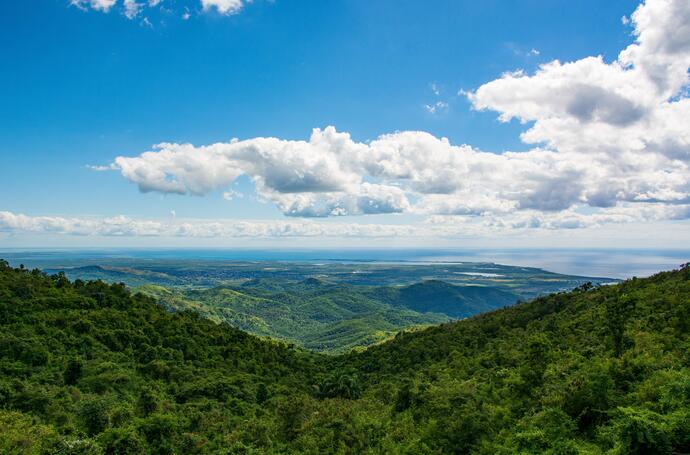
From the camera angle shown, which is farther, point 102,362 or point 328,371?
point 328,371

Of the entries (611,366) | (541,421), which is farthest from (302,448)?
(611,366)

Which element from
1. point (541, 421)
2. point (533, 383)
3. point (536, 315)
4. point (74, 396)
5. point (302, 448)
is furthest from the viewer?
point (536, 315)

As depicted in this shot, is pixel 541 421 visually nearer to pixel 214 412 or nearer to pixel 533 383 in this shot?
pixel 533 383

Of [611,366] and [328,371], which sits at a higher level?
[611,366]

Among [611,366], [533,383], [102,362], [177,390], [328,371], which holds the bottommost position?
[328,371]

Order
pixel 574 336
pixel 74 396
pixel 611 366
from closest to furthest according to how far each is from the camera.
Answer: pixel 611 366, pixel 74 396, pixel 574 336

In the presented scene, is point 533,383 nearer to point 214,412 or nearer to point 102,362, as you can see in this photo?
point 214,412

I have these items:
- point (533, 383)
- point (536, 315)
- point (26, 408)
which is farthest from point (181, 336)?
point (536, 315)
